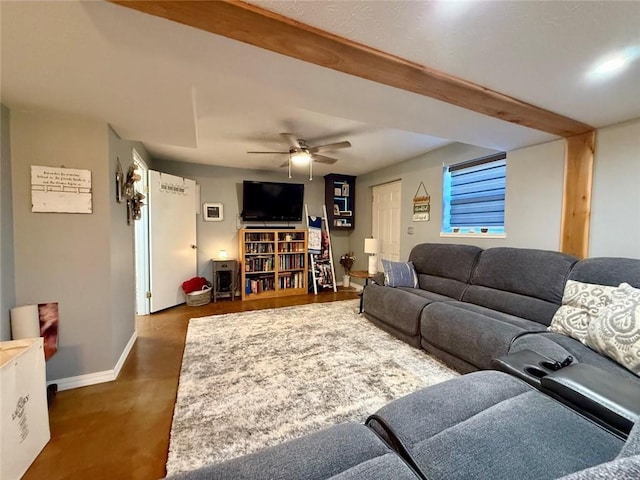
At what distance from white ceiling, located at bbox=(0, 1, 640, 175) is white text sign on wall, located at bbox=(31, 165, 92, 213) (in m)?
0.42

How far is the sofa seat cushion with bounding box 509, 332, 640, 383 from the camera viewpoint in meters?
1.43

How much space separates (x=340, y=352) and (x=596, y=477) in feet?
7.27

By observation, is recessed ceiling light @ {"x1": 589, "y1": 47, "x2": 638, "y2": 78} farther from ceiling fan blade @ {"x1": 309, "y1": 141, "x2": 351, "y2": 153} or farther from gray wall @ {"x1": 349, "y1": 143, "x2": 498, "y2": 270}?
ceiling fan blade @ {"x1": 309, "y1": 141, "x2": 351, "y2": 153}

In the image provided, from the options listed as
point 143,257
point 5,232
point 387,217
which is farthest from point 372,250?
point 5,232

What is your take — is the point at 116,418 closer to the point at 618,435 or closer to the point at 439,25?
the point at 618,435

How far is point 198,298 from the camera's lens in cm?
411

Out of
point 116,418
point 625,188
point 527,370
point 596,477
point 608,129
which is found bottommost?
point 116,418

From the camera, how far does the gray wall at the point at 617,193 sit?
210cm

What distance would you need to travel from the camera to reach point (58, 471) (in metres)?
1.30

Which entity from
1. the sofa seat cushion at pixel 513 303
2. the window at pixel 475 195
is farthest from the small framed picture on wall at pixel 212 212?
the sofa seat cushion at pixel 513 303

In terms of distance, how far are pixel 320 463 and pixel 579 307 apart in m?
2.12

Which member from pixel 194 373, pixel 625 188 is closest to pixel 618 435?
pixel 625 188

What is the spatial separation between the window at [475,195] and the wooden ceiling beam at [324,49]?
50.0 inches

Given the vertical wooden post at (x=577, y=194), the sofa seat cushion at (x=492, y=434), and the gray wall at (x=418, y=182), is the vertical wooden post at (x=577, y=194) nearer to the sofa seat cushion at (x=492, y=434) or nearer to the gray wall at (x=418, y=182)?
the gray wall at (x=418, y=182)
